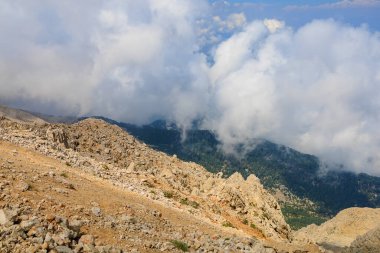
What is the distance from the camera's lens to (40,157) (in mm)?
49156

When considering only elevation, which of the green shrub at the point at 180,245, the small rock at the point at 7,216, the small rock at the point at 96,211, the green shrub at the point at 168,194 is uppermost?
the green shrub at the point at 168,194

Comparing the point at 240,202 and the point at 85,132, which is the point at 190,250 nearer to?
the point at 240,202

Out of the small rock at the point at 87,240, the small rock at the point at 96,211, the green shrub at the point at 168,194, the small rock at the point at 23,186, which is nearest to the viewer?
the small rock at the point at 87,240

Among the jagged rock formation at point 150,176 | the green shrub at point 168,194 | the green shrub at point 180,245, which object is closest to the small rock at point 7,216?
the green shrub at point 180,245

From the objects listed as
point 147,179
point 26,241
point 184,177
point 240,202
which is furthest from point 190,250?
point 184,177

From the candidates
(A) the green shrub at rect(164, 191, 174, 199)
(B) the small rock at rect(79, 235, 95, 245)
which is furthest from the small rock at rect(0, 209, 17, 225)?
(A) the green shrub at rect(164, 191, 174, 199)

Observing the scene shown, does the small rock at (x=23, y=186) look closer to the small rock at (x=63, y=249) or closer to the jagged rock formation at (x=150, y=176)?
the small rock at (x=63, y=249)

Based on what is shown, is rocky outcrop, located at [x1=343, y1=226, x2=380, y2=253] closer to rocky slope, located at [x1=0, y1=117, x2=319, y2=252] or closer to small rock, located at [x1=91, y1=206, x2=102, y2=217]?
rocky slope, located at [x1=0, y1=117, x2=319, y2=252]

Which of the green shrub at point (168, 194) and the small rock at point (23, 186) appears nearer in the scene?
the small rock at point (23, 186)

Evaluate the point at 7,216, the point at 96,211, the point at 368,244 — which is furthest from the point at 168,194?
the point at 7,216

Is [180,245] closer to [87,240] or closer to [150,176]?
[87,240]

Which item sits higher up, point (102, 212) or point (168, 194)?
point (168, 194)

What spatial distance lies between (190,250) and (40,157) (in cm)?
2254

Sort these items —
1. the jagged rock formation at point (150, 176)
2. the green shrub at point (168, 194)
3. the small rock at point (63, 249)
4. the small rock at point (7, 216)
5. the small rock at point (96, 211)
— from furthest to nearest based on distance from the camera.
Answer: the green shrub at point (168, 194) < the jagged rock formation at point (150, 176) < the small rock at point (96, 211) < the small rock at point (7, 216) < the small rock at point (63, 249)
